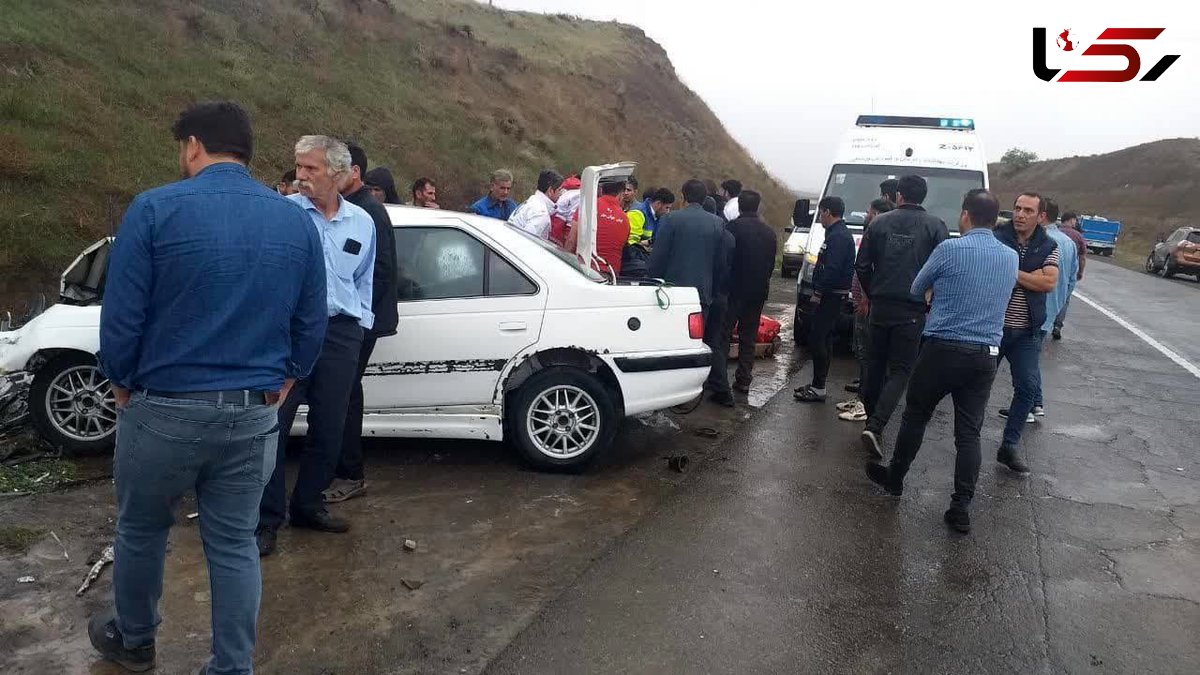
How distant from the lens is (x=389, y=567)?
394 cm

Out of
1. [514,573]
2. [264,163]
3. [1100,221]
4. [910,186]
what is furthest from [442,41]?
[1100,221]

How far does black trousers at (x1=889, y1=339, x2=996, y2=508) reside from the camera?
4.62 m

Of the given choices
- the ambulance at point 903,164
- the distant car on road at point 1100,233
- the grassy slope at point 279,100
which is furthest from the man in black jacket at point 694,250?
the distant car on road at point 1100,233

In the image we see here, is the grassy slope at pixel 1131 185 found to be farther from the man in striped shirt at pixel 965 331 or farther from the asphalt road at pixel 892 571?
A: the man in striped shirt at pixel 965 331

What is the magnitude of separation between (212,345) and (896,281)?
4.58m

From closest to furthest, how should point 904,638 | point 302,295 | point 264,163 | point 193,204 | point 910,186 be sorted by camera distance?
point 193,204 < point 302,295 < point 904,638 < point 910,186 < point 264,163

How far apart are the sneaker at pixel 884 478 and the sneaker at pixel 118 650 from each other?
396cm

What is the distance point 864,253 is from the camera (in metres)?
6.02

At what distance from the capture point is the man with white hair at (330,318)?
3.80 m

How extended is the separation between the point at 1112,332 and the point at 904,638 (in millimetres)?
11383

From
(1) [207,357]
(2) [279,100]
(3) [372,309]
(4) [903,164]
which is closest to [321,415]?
(3) [372,309]

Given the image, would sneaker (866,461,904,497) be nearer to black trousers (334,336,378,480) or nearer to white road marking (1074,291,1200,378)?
black trousers (334,336,378,480)

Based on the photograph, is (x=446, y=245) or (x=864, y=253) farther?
(x=864, y=253)

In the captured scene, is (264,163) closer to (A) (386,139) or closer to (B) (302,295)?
(A) (386,139)
